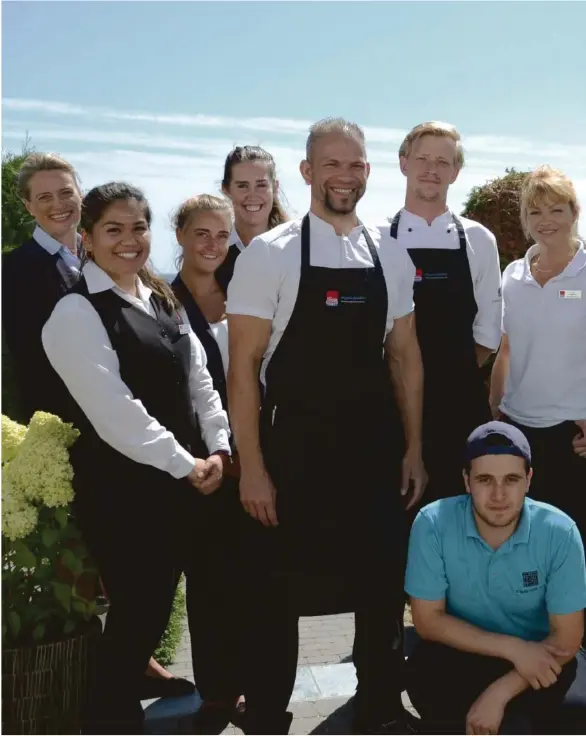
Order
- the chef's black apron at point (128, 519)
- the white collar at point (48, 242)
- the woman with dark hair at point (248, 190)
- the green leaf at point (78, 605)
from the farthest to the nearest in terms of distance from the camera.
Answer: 1. the woman with dark hair at point (248, 190)
2. the white collar at point (48, 242)
3. the green leaf at point (78, 605)
4. the chef's black apron at point (128, 519)

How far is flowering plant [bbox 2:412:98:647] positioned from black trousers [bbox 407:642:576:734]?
1198 mm

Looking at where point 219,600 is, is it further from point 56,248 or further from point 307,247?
point 56,248

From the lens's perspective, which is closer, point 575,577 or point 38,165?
point 575,577

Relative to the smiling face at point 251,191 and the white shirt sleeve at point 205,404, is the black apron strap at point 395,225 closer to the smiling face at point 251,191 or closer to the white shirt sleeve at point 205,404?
the smiling face at point 251,191

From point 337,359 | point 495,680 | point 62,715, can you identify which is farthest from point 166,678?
point 337,359

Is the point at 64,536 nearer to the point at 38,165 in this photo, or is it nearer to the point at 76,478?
the point at 76,478

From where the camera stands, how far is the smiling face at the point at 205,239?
3148 mm

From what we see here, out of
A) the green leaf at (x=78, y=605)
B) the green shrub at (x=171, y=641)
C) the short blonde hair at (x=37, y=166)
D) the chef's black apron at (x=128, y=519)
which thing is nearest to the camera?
the chef's black apron at (x=128, y=519)

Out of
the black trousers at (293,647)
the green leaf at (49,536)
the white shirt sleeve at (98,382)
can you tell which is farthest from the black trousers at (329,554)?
the green leaf at (49,536)

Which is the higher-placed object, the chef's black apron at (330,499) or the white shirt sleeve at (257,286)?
the white shirt sleeve at (257,286)

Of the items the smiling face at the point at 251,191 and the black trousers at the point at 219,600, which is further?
the smiling face at the point at 251,191

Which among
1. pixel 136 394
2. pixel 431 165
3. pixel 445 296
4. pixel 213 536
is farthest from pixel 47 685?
pixel 431 165

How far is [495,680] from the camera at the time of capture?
271cm

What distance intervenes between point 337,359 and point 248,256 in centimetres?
47
